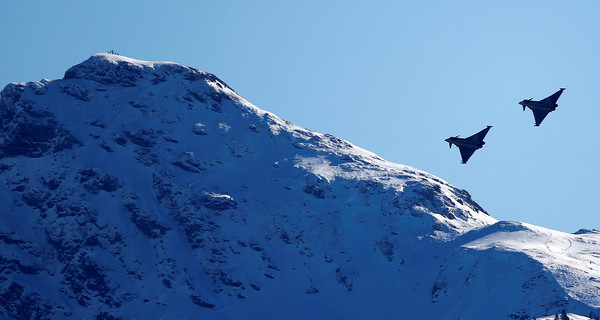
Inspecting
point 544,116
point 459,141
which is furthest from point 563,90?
point 459,141

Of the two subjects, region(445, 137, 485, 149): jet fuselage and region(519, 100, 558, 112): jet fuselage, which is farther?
region(445, 137, 485, 149): jet fuselage

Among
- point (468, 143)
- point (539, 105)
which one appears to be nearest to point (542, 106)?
point (539, 105)

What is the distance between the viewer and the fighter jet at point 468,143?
170m

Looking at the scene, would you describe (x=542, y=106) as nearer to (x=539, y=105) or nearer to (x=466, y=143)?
(x=539, y=105)

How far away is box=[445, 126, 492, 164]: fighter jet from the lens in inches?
6693

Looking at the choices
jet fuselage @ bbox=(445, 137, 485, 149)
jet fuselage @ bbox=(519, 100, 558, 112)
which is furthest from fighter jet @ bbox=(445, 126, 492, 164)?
jet fuselage @ bbox=(519, 100, 558, 112)

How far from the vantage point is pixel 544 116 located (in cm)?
16825

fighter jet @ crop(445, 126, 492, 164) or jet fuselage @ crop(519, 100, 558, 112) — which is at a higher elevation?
jet fuselage @ crop(519, 100, 558, 112)

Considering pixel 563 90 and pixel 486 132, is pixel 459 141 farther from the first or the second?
pixel 563 90

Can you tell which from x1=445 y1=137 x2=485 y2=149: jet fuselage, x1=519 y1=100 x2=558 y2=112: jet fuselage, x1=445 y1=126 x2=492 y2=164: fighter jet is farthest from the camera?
x1=445 y1=126 x2=492 y2=164: fighter jet

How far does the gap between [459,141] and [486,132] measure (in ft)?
14.2

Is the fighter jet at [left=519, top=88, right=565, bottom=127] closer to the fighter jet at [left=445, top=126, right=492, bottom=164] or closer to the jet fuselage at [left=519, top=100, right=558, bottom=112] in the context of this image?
the jet fuselage at [left=519, top=100, right=558, bottom=112]

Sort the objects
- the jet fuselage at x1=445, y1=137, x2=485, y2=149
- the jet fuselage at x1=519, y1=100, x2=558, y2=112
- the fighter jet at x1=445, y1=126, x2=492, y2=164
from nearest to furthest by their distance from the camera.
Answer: the jet fuselage at x1=519, y1=100, x2=558, y2=112 → the jet fuselage at x1=445, y1=137, x2=485, y2=149 → the fighter jet at x1=445, y1=126, x2=492, y2=164

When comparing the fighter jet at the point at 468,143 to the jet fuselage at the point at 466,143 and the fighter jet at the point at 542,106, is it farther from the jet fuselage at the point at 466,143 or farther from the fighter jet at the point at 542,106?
the fighter jet at the point at 542,106
